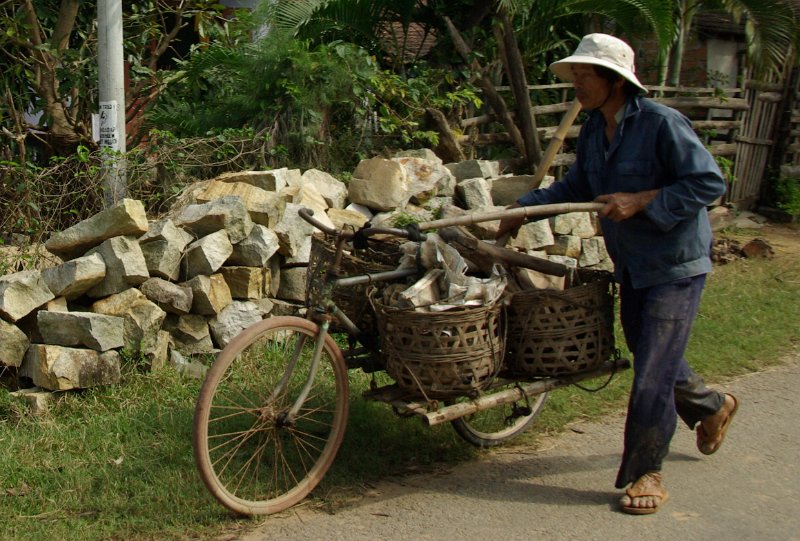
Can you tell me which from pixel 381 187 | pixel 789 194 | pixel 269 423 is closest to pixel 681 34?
pixel 789 194

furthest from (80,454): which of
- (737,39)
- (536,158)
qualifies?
(737,39)

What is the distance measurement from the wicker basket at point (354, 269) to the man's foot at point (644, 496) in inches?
53.2

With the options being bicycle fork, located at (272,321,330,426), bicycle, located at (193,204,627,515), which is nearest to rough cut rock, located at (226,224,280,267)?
bicycle, located at (193,204,627,515)

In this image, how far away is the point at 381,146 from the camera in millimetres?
7703

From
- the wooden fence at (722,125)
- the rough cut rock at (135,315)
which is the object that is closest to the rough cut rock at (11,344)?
the rough cut rock at (135,315)

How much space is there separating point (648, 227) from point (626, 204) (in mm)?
190

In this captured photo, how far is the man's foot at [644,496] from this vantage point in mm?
4039

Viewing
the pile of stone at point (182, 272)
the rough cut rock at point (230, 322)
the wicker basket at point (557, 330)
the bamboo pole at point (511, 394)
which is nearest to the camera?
the bamboo pole at point (511, 394)

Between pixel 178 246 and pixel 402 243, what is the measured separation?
175 cm

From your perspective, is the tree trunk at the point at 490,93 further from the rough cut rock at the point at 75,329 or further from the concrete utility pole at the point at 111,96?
the rough cut rock at the point at 75,329

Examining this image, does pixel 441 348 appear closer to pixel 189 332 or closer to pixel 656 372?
pixel 656 372

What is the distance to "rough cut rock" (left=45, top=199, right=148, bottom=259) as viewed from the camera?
525 cm

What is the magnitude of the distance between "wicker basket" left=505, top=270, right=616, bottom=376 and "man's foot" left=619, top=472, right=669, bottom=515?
1.83 ft

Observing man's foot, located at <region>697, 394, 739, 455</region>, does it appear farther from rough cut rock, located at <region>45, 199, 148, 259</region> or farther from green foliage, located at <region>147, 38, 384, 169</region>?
green foliage, located at <region>147, 38, 384, 169</region>
